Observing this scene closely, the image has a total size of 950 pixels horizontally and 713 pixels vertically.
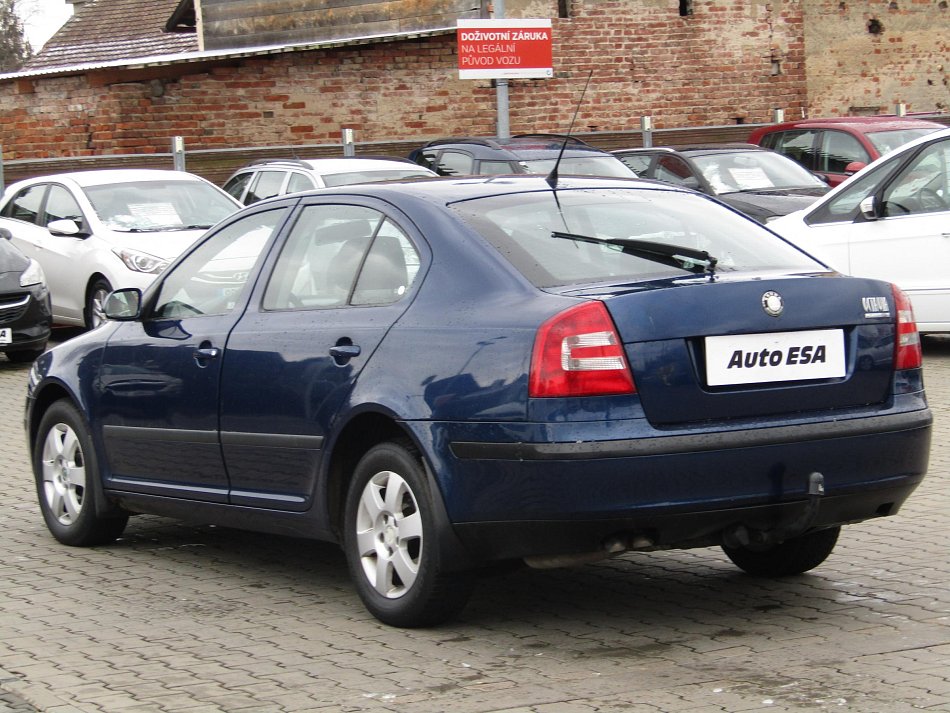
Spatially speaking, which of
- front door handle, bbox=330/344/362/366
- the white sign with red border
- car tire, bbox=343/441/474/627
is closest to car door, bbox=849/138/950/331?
front door handle, bbox=330/344/362/366

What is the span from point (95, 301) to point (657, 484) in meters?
11.7

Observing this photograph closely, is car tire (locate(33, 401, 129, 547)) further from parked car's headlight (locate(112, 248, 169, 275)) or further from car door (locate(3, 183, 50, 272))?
car door (locate(3, 183, 50, 272))

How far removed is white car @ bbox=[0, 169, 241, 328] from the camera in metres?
15.7

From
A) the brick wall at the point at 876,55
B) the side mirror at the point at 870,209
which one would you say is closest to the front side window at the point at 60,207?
the side mirror at the point at 870,209

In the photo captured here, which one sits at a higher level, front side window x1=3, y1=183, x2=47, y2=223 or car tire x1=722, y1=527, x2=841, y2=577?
front side window x1=3, y1=183, x2=47, y2=223

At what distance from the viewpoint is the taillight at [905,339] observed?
5.67 metres

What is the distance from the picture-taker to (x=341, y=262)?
245 inches

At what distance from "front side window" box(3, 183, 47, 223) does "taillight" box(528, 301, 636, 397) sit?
13030 millimetres

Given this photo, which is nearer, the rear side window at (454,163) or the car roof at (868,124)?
the rear side window at (454,163)

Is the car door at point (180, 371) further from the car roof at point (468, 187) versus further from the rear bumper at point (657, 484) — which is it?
the rear bumper at point (657, 484)

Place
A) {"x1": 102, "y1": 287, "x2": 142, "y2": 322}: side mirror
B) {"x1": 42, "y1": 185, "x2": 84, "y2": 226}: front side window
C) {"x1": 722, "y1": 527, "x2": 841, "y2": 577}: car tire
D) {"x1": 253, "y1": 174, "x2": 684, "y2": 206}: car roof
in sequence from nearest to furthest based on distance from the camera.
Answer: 1. {"x1": 253, "y1": 174, "x2": 684, "y2": 206}: car roof
2. {"x1": 722, "y1": 527, "x2": 841, "y2": 577}: car tire
3. {"x1": 102, "y1": 287, "x2": 142, "y2": 322}: side mirror
4. {"x1": 42, "y1": 185, "x2": 84, "y2": 226}: front side window

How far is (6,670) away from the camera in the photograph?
17.7ft

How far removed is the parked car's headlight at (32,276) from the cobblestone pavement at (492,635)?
8.27 meters

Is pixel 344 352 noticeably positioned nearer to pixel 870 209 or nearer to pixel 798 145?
pixel 870 209
